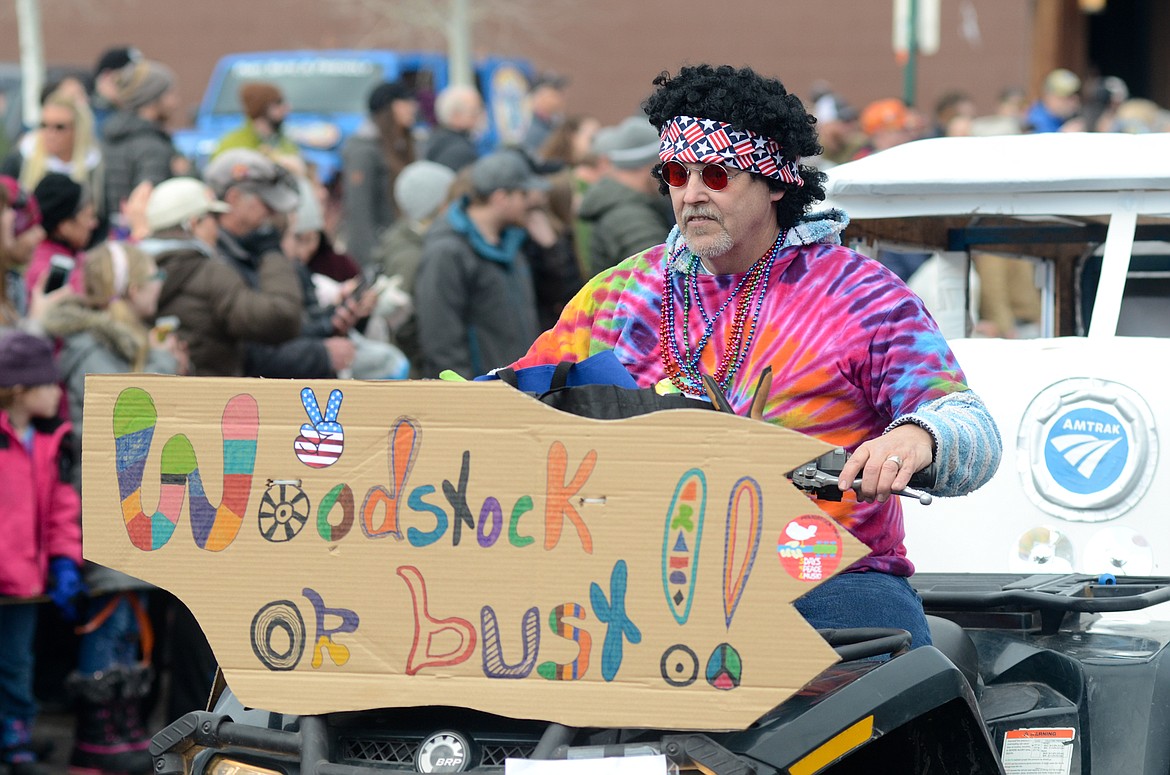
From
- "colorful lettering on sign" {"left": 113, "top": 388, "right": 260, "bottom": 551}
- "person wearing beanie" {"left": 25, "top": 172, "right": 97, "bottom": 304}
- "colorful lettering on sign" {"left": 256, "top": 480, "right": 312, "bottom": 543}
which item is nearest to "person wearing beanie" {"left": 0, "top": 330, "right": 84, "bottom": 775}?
"person wearing beanie" {"left": 25, "top": 172, "right": 97, "bottom": 304}

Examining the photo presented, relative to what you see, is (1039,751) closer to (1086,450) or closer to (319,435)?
(1086,450)

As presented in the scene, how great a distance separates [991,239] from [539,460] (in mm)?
3564

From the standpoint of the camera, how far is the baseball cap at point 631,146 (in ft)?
31.0

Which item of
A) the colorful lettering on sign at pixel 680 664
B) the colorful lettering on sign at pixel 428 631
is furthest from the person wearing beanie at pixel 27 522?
the colorful lettering on sign at pixel 680 664

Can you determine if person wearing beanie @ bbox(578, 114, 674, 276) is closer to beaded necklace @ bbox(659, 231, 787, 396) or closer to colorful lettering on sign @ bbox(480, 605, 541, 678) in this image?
beaded necklace @ bbox(659, 231, 787, 396)

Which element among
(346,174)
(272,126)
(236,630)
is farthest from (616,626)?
(346,174)

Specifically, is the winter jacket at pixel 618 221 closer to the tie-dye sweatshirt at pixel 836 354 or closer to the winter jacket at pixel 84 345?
the winter jacket at pixel 84 345

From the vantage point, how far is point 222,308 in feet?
22.3

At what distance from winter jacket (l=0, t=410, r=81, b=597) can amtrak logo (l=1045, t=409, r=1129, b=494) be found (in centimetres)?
345

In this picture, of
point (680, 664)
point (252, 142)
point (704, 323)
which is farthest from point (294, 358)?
point (680, 664)

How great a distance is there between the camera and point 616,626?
2.79 metres

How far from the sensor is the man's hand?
3.06 meters

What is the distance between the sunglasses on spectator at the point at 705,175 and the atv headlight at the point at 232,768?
1445 mm

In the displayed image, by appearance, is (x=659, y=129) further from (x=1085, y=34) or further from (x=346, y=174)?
(x=1085, y=34)
